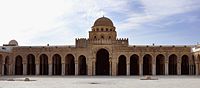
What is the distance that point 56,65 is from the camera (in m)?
49.2

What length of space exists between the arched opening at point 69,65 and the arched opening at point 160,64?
466 inches

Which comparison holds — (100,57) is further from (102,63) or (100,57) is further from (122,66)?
(122,66)

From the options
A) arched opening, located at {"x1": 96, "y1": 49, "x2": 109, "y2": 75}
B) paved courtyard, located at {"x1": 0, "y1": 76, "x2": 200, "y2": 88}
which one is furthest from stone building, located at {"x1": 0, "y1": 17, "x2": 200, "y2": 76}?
paved courtyard, located at {"x1": 0, "y1": 76, "x2": 200, "y2": 88}

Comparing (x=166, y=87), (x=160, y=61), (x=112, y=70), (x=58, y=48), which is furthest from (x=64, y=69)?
(x=166, y=87)

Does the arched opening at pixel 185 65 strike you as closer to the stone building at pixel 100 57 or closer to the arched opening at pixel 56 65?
the stone building at pixel 100 57

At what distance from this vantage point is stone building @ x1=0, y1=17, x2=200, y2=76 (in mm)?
44312

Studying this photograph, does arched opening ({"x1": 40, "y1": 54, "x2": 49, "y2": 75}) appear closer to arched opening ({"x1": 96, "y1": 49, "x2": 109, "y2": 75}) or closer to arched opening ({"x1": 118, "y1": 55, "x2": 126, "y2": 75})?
arched opening ({"x1": 96, "y1": 49, "x2": 109, "y2": 75})

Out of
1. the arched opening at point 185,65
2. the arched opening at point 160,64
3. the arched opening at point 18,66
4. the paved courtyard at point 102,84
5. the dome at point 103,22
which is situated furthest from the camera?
the arched opening at point 18,66

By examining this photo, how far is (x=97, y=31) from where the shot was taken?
48562mm

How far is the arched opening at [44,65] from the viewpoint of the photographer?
1924 inches

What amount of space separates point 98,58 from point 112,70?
5252 millimetres

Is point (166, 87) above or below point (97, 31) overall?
below

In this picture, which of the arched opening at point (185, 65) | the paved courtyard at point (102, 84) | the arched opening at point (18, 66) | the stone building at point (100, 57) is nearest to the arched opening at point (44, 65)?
the stone building at point (100, 57)

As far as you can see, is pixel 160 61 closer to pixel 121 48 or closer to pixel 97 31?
pixel 121 48
